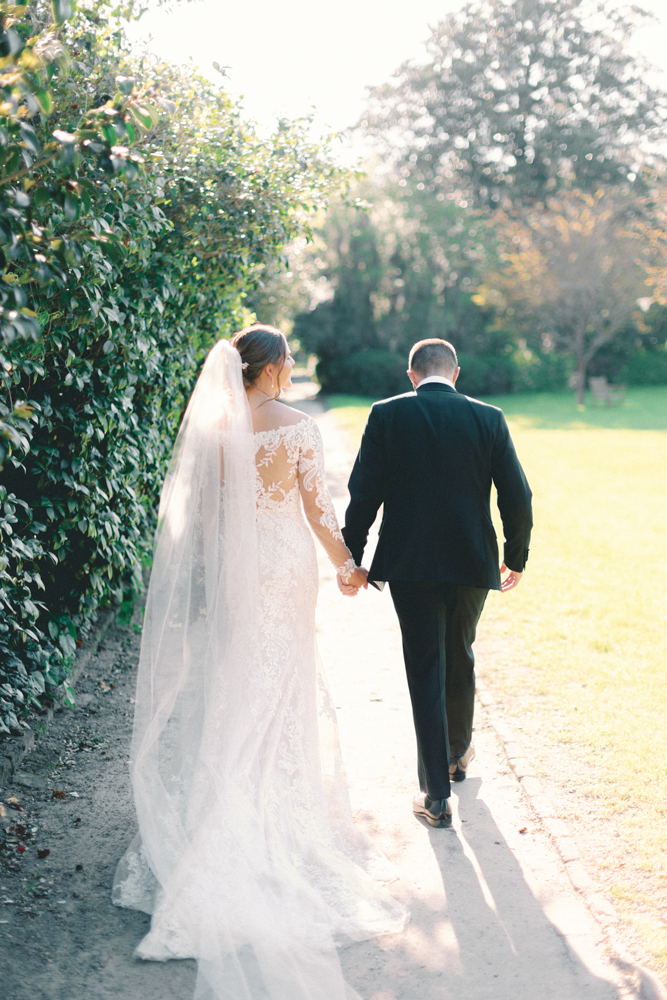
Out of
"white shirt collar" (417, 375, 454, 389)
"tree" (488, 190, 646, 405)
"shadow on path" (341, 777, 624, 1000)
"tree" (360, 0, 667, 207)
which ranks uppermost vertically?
"tree" (360, 0, 667, 207)

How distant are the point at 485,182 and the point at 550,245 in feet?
50.8

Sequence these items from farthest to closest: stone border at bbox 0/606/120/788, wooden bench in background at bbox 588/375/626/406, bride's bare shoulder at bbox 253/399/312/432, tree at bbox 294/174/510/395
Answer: tree at bbox 294/174/510/395 < wooden bench in background at bbox 588/375/626/406 < stone border at bbox 0/606/120/788 < bride's bare shoulder at bbox 253/399/312/432

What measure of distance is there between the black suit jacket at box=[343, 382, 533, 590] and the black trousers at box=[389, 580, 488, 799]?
0.37 feet

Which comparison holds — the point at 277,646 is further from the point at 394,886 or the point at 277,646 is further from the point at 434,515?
the point at 394,886

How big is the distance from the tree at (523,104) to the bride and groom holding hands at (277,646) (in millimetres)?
44111

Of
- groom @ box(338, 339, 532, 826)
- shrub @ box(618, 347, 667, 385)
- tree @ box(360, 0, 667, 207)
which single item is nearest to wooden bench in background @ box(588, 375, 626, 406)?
shrub @ box(618, 347, 667, 385)

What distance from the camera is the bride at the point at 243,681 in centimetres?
323

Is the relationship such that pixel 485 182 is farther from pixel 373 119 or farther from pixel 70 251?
pixel 70 251

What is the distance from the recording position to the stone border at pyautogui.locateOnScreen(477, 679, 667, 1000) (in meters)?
2.80

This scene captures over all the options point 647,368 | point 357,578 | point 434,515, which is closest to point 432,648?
point 357,578

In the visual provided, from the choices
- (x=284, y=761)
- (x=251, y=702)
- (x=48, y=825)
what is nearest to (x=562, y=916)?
(x=284, y=761)

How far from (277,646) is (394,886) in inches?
44.6

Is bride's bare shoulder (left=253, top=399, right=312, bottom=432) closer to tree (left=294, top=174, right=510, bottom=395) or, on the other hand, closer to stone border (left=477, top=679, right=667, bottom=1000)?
stone border (left=477, top=679, right=667, bottom=1000)

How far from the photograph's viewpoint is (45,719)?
4797mm
